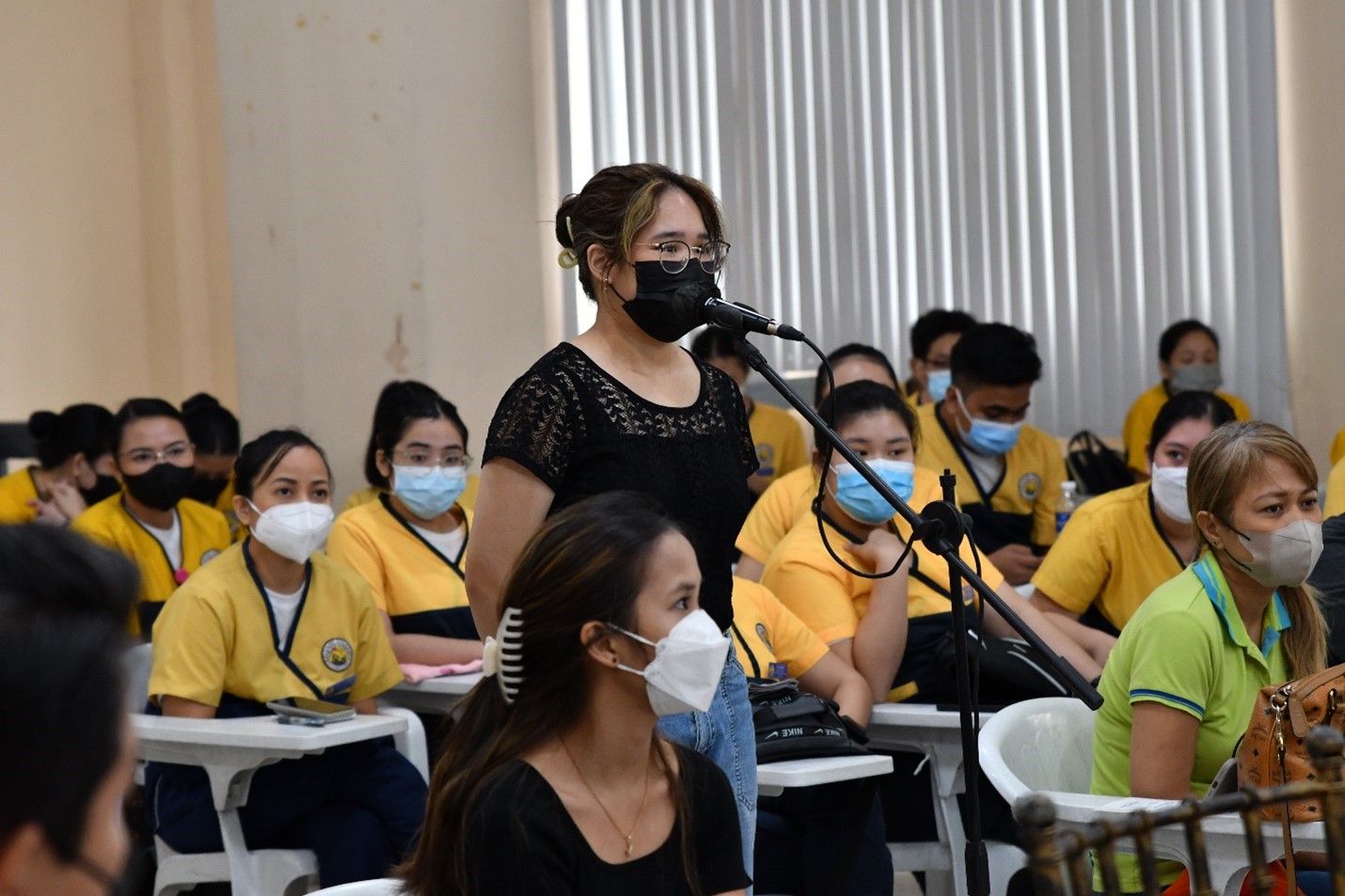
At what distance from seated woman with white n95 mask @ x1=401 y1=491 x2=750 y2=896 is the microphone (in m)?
0.26


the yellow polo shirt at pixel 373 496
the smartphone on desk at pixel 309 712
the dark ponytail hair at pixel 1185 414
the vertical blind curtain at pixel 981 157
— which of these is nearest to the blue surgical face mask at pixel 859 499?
the dark ponytail hair at pixel 1185 414

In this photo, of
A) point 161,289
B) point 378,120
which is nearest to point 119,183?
point 161,289

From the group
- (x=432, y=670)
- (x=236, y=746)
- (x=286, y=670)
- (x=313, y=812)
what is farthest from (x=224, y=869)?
(x=432, y=670)

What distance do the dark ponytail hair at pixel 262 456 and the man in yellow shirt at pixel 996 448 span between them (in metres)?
1.69

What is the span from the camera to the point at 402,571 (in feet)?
12.8

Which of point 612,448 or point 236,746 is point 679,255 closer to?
point 612,448

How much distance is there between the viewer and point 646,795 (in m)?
1.71

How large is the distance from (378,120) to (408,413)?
1417 millimetres

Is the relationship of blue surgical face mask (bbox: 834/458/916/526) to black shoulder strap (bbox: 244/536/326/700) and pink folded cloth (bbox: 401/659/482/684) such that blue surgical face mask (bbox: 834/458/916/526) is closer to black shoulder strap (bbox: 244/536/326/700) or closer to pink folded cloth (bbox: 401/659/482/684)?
pink folded cloth (bbox: 401/659/482/684)

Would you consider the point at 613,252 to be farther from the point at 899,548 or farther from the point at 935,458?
the point at 935,458

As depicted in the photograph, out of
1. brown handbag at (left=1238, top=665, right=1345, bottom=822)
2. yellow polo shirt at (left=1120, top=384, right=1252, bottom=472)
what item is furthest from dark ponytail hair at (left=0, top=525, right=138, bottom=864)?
yellow polo shirt at (left=1120, top=384, right=1252, bottom=472)

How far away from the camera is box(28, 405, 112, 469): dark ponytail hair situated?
17.3 ft

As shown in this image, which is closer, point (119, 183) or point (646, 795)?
point (646, 795)

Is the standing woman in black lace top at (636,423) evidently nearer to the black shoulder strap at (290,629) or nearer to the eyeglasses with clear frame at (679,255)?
the eyeglasses with clear frame at (679,255)
